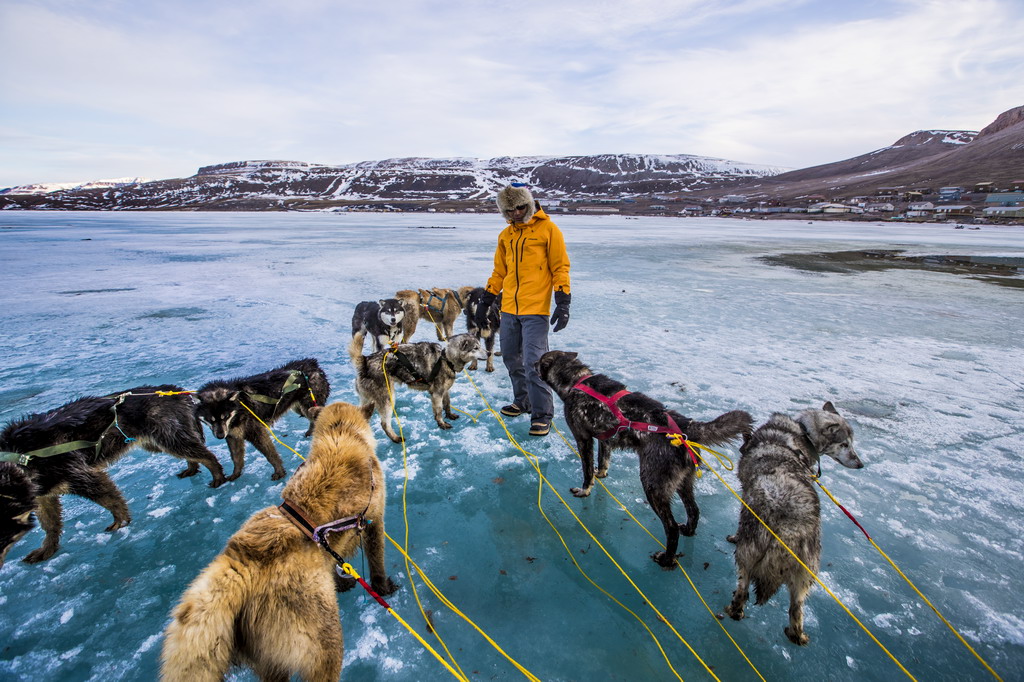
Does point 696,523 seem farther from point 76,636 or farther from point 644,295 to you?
point 644,295

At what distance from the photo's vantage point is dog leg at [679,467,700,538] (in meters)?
3.36

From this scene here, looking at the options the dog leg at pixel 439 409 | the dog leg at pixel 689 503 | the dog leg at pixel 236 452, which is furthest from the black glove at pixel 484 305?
the dog leg at pixel 689 503

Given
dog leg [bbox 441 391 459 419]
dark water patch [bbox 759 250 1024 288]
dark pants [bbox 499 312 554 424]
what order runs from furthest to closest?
dark water patch [bbox 759 250 1024 288], dog leg [bbox 441 391 459 419], dark pants [bbox 499 312 554 424]

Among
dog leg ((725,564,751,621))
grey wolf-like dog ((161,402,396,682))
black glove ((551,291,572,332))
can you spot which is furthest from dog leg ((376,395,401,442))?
dog leg ((725,564,751,621))

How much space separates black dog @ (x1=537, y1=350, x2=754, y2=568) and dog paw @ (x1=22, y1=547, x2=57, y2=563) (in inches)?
167

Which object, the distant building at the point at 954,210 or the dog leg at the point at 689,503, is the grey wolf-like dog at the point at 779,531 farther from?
the distant building at the point at 954,210

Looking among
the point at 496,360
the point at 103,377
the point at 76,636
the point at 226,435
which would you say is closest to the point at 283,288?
the point at 103,377

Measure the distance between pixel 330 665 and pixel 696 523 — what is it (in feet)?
9.22

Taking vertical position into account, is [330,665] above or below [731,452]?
above

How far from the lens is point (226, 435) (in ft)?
13.7

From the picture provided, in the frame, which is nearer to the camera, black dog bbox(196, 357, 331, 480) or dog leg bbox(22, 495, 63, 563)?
dog leg bbox(22, 495, 63, 563)

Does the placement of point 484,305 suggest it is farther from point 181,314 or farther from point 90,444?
point 181,314

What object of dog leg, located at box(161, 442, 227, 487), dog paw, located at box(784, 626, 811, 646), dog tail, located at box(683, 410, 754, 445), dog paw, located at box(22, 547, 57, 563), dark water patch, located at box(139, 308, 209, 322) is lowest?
dog paw, located at box(784, 626, 811, 646)

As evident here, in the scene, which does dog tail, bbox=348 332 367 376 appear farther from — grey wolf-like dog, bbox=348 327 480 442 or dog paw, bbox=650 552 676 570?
dog paw, bbox=650 552 676 570
